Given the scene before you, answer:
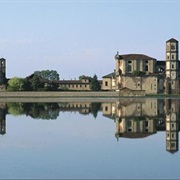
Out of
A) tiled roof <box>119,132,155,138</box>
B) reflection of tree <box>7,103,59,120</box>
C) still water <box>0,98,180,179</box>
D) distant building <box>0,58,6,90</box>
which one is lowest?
still water <box>0,98,180,179</box>

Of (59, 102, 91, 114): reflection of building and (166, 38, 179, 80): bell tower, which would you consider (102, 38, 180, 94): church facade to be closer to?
(166, 38, 179, 80): bell tower

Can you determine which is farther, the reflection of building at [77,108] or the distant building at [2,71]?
the distant building at [2,71]

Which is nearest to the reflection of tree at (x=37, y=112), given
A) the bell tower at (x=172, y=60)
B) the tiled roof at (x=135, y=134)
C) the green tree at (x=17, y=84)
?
the tiled roof at (x=135, y=134)

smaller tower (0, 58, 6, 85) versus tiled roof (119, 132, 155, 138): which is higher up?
smaller tower (0, 58, 6, 85)

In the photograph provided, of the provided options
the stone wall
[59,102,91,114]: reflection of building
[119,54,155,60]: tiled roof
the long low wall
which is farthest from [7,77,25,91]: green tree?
[59,102,91,114]: reflection of building

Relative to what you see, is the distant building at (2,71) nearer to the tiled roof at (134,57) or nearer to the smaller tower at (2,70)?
the smaller tower at (2,70)

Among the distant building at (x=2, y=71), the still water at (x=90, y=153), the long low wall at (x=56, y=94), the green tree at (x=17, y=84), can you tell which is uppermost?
the distant building at (x=2, y=71)

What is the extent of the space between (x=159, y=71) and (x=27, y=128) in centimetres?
8064

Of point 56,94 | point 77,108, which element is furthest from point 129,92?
point 77,108

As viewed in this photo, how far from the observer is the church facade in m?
98.8

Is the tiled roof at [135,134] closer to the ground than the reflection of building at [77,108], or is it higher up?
closer to the ground

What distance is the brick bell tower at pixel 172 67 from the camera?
98.8m

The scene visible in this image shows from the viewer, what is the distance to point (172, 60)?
327 feet

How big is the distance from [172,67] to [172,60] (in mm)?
1569
